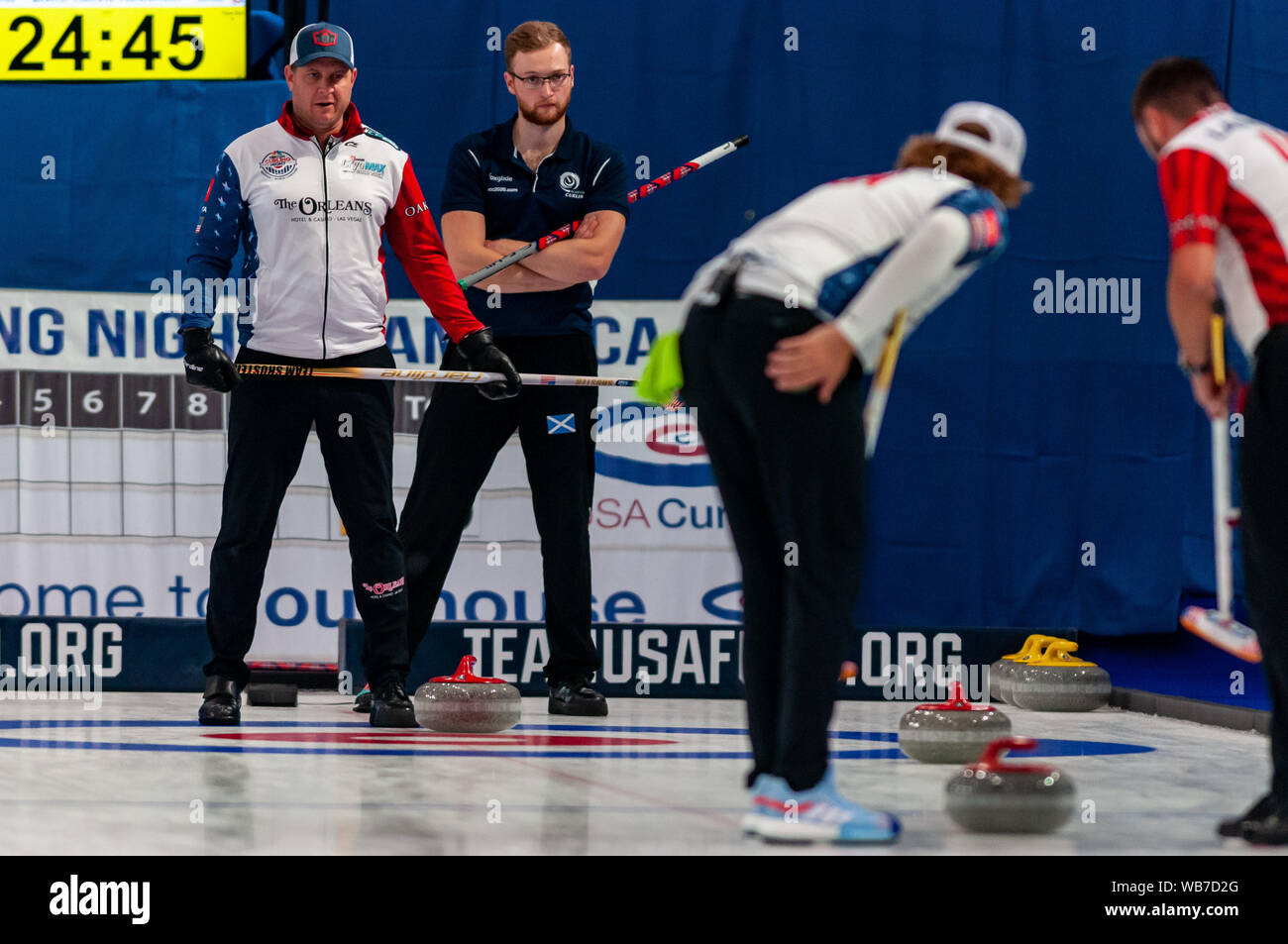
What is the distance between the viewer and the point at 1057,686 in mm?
4742

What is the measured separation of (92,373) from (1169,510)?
12.0ft

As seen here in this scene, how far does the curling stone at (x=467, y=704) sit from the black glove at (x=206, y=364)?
0.84 meters

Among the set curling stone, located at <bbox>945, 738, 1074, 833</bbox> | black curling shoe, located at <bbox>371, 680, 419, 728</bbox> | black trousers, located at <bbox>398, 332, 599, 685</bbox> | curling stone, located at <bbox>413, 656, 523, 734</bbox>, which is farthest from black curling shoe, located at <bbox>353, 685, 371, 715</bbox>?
curling stone, located at <bbox>945, 738, 1074, 833</bbox>

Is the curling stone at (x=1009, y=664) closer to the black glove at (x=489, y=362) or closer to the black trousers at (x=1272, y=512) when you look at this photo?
the black glove at (x=489, y=362)

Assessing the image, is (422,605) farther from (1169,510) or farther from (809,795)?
(1169,510)

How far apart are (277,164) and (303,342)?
42 centimetres

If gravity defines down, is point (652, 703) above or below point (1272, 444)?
below

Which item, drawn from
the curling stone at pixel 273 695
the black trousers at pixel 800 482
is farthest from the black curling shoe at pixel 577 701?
the black trousers at pixel 800 482

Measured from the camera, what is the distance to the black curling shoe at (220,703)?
13.1 ft

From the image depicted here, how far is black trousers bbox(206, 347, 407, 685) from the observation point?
3887 millimetres

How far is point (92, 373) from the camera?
5.51 meters

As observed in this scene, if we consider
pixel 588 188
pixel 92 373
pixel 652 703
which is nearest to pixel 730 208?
pixel 588 188
